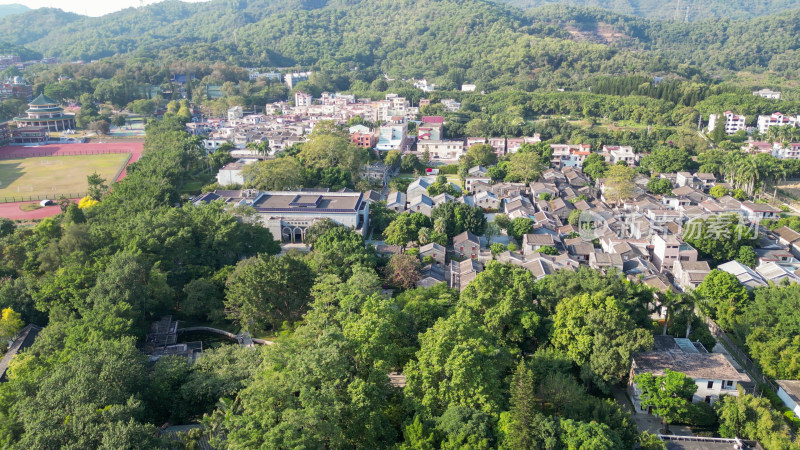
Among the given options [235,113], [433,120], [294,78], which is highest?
[294,78]

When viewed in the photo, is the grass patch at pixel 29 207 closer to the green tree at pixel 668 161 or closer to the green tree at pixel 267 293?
the green tree at pixel 267 293

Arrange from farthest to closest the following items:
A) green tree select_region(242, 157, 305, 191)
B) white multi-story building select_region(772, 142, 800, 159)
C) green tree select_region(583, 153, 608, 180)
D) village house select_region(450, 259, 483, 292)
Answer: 1. white multi-story building select_region(772, 142, 800, 159)
2. green tree select_region(583, 153, 608, 180)
3. green tree select_region(242, 157, 305, 191)
4. village house select_region(450, 259, 483, 292)

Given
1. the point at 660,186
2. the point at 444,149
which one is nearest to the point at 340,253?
the point at 660,186

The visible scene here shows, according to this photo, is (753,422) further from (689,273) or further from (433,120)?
(433,120)

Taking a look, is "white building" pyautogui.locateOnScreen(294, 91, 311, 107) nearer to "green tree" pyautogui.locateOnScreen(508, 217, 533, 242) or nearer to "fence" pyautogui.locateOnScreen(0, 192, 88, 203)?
"fence" pyautogui.locateOnScreen(0, 192, 88, 203)

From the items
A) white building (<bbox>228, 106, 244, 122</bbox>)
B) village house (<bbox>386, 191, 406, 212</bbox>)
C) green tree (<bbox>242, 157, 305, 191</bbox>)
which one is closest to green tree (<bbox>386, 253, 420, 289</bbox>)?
village house (<bbox>386, 191, 406, 212</bbox>)

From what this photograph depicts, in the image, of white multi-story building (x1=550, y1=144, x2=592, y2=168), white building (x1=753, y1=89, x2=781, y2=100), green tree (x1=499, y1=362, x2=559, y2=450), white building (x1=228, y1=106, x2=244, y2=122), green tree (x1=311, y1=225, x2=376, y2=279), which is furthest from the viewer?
white building (x1=753, y1=89, x2=781, y2=100)

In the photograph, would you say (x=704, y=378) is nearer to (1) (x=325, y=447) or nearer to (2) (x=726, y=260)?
(1) (x=325, y=447)
